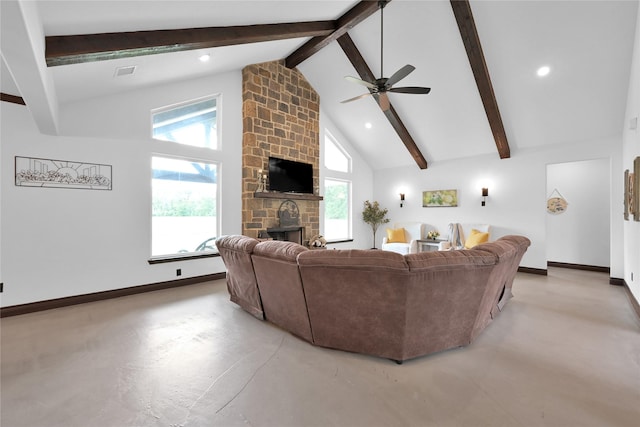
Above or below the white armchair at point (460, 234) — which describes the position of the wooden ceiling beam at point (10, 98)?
above

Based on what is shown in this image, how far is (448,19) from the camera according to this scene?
4.34 metres

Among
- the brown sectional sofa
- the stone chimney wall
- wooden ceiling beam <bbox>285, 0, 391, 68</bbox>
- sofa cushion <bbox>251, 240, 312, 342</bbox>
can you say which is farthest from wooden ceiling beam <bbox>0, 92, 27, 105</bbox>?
wooden ceiling beam <bbox>285, 0, 391, 68</bbox>

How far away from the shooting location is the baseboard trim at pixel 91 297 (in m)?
3.35

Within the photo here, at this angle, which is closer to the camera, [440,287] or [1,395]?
[1,395]

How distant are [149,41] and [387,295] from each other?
348 centimetres

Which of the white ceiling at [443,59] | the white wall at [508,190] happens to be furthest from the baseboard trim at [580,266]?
the white ceiling at [443,59]

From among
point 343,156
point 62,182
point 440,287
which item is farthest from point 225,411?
point 343,156

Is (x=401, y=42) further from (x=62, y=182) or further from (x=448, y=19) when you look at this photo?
(x=62, y=182)

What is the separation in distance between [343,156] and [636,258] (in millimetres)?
5867

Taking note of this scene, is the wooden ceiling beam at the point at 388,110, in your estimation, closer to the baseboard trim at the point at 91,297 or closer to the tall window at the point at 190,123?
the tall window at the point at 190,123

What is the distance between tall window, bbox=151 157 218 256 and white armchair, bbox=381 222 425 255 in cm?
430

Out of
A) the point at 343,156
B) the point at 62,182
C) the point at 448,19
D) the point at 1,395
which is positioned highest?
Result: the point at 448,19

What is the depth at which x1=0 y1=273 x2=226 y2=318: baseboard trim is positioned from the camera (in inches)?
132

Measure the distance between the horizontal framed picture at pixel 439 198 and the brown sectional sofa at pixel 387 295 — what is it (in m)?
4.57
